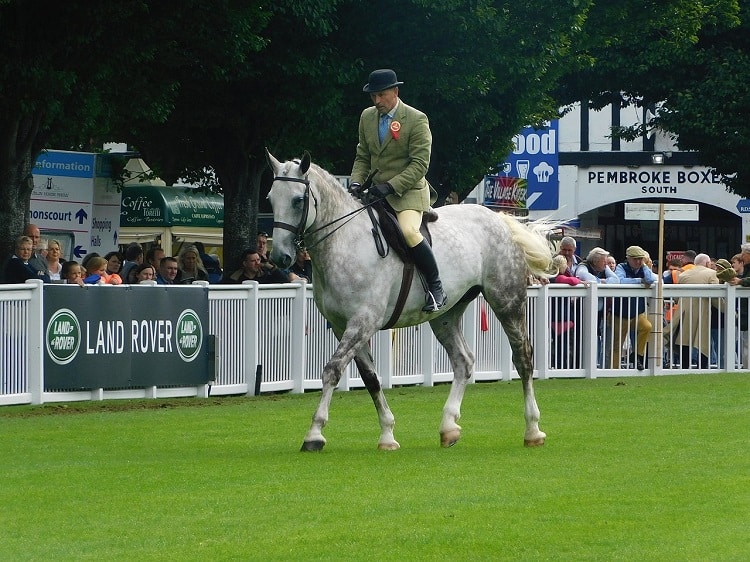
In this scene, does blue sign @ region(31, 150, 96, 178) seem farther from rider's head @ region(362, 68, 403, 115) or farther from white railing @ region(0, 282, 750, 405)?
rider's head @ region(362, 68, 403, 115)

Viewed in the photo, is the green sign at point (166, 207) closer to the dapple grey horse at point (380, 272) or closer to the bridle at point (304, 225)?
the dapple grey horse at point (380, 272)

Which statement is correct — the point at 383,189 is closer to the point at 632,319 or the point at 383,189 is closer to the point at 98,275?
the point at 98,275

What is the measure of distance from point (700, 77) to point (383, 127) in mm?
28180

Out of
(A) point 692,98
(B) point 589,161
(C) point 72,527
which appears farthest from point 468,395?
(B) point 589,161

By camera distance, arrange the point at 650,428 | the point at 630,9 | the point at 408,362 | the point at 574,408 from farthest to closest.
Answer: the point at 630,9 < the point at 408,362 < the point at 574,408 < the point at 650,428

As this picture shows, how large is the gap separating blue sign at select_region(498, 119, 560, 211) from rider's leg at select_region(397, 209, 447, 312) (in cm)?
3278

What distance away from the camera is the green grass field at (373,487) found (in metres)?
8.59

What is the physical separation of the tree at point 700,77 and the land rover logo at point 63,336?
21.2 metres

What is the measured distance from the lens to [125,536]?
8914mm

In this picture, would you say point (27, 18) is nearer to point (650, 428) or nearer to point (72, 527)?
point (650, 428)

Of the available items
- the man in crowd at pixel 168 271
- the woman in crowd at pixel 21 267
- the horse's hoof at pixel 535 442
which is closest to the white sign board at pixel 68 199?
the man in crowd at pixel 168 271

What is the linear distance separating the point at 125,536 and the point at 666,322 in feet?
56.5

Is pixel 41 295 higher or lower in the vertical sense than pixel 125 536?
higher

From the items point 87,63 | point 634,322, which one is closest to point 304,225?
point 87,63
